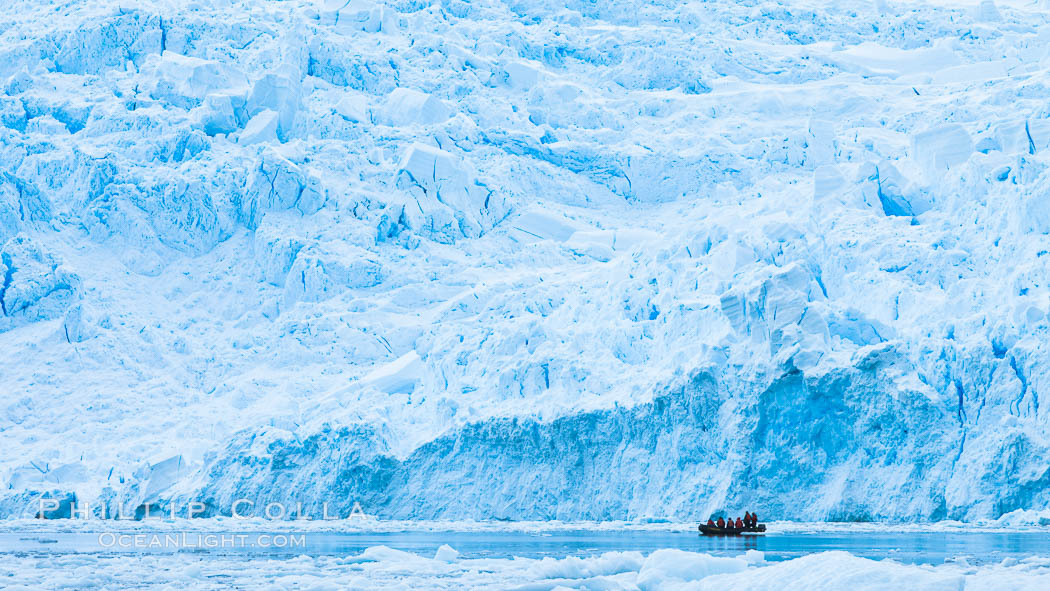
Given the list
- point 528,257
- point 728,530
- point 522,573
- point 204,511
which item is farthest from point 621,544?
point 528,257

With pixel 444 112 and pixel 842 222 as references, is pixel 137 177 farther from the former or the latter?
pixel 842 222

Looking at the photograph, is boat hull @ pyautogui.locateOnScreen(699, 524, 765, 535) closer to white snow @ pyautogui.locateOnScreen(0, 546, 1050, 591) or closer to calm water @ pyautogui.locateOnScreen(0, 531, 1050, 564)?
calm water @ pyautogui.locateOnScreen(0, 531, 1050, 564)

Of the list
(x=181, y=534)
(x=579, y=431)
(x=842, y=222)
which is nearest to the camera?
(x=181, y=534)

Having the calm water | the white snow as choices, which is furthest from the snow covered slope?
the white snow

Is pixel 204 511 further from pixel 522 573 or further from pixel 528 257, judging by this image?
pixel 522 573

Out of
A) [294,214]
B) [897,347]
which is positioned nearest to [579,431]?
[897,347]
